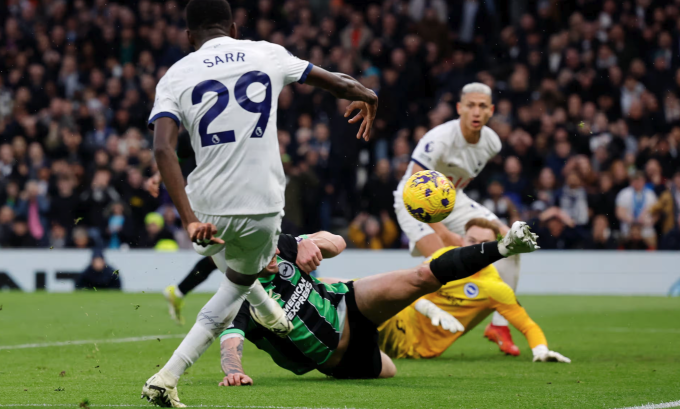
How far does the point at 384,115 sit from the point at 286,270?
1132 centimetres

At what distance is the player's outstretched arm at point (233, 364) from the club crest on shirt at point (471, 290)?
222 cm

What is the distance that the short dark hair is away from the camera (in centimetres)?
507

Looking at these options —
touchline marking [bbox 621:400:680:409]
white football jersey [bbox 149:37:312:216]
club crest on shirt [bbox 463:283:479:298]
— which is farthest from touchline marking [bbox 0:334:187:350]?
touchline marking [bbox 621:400:680:409]

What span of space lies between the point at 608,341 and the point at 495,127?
278 inches

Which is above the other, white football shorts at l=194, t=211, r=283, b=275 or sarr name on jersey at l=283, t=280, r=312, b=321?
white football shorts at l=194, t=211, r=283, b=275

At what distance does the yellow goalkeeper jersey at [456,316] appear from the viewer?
7371 millimetres

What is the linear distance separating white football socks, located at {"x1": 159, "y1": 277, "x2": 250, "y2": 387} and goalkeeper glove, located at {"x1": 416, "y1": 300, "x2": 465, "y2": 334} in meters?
2.26

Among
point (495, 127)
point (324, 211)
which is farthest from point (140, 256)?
point (495, 127)

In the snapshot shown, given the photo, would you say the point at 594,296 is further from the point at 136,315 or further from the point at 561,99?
the point at 136,315

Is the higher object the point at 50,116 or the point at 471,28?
the point at 471,28

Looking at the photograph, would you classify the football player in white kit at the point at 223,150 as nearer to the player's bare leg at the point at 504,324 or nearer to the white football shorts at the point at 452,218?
the player's bare leg at the point at 504,324

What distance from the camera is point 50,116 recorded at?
61.2 ft

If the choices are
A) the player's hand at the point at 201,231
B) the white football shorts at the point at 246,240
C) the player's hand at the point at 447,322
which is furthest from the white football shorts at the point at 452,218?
the player's hand at the point at 201,231

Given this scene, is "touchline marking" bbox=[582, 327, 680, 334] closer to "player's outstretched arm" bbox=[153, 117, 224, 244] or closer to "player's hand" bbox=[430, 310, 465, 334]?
"player's hand" bbox=[430, 310, 465, 334]
